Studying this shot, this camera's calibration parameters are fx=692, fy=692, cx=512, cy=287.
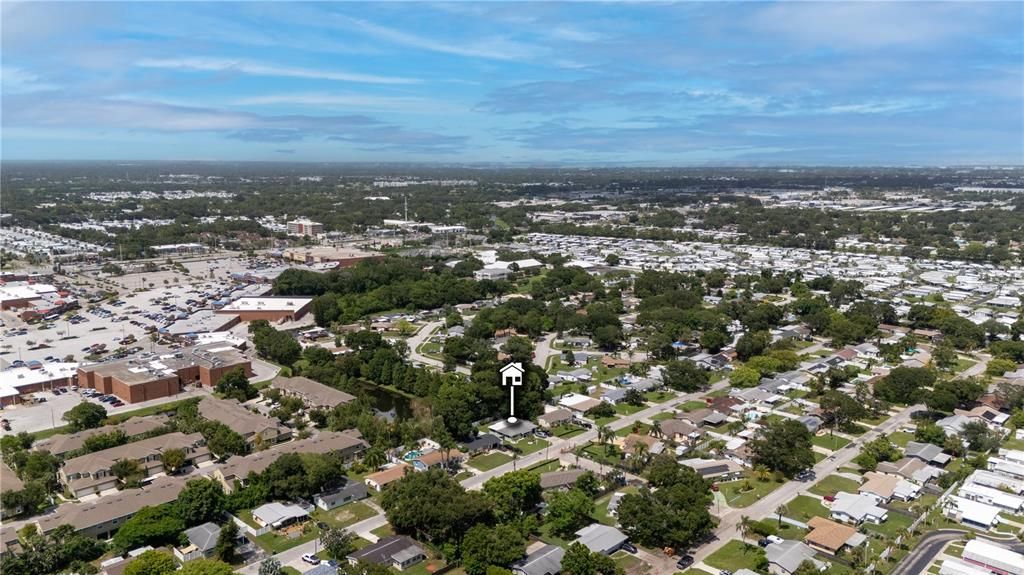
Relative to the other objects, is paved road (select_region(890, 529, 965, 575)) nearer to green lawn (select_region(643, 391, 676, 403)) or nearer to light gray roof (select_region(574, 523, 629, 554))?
light gray roof (select_region(574, 523, 629, 554))

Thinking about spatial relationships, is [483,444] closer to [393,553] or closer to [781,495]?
[393,553]

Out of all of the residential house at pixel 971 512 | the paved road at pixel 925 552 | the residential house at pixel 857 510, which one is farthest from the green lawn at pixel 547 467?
the residential house at pixel 971 512

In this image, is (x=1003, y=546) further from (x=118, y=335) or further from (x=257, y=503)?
(x=118, y=335)

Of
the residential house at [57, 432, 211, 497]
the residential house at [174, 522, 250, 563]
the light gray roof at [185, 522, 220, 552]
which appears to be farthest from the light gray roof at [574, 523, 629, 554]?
the residential house at [57, 432, 211, 497]


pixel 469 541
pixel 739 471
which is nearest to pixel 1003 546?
pixel 739 471

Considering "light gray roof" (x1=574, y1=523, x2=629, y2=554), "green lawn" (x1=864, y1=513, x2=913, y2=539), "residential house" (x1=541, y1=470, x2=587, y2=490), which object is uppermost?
"residential house" (x1=541, y1=470, x2=587, y2=490)
